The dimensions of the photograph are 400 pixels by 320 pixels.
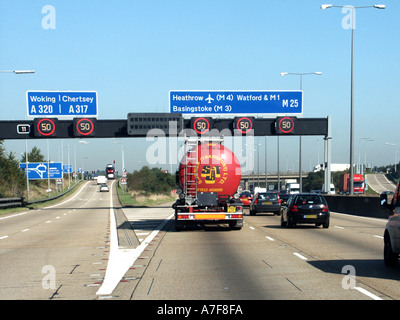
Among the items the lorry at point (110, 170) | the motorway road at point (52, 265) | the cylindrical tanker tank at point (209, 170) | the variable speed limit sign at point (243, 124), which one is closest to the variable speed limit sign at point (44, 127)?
the variable speed limit sign at point (243, 124)

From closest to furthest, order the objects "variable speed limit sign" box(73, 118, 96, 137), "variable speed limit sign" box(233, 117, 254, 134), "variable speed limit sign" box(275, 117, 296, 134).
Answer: "variable speed limit sign" box(233, 117, 254, 134) < "variable speed limit sign" box(73, 118, 96, 137) < "variable speed limit sign" box(275, 117, 296, 134)

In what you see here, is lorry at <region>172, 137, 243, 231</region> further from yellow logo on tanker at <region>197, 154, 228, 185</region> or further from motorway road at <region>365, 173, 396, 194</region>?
motorway road at <region>365, 173, 396, 194</region>

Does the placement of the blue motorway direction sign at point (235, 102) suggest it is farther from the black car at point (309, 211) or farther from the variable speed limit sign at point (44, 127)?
the black car at point (309, 211)

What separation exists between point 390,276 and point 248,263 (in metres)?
3.51

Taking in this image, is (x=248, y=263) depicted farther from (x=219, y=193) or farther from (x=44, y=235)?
(x=44, y=235)

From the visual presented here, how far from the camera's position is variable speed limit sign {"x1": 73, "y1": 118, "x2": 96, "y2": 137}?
42.8 m

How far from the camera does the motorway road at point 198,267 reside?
10438 millimetres

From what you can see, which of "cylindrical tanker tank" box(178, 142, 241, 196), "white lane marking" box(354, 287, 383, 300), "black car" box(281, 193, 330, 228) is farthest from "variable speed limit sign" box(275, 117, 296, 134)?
"white lane marking" box(354, 287, 383, 300)

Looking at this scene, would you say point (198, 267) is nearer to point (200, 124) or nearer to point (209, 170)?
point (209, 170)

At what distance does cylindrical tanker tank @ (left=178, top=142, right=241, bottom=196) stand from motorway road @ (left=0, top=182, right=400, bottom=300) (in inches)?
91.0

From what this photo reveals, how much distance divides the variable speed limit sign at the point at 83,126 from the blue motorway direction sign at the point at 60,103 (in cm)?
41

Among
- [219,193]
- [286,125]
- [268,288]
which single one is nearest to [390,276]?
[268,288]

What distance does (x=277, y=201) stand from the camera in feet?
134

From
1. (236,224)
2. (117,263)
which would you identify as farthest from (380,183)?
(117,263)
